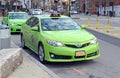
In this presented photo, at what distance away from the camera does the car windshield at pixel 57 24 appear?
10.5 m

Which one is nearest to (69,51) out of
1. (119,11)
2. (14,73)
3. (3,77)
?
(14,73)

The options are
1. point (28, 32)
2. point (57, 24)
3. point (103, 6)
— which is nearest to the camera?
point (57, 24)

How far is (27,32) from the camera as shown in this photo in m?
11.9

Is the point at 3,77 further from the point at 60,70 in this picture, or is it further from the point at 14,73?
the point at 60,70

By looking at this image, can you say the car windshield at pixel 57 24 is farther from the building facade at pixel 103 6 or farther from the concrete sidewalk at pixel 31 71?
the building facade at pixel 103 6

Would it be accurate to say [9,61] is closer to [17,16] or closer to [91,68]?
[91,68]

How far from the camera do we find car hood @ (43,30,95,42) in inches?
368

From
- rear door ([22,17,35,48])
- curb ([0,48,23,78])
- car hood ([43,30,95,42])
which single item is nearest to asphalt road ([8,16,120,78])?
car hood ([43,30,95,42])

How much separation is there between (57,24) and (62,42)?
1605 mm

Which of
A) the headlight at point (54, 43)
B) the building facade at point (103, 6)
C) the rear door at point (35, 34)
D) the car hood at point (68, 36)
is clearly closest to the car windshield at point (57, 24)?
the rear door at point (35, 34)

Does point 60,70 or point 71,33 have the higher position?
point 71,33

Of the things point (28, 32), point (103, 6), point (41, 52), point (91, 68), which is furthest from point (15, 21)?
point (103, 6)

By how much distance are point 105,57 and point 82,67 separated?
1.91 metres

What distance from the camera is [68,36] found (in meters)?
9.55
